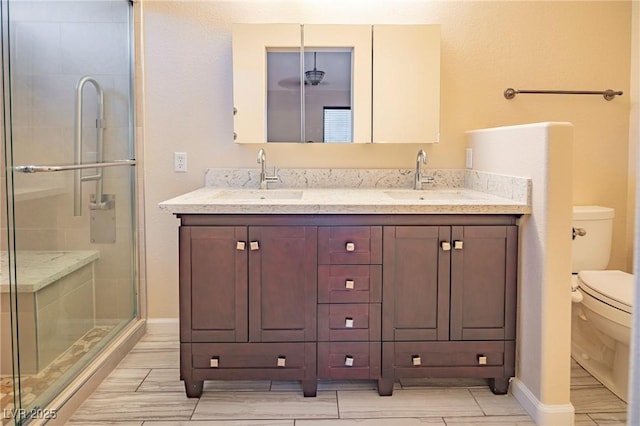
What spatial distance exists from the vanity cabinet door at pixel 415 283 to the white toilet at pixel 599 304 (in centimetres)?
60

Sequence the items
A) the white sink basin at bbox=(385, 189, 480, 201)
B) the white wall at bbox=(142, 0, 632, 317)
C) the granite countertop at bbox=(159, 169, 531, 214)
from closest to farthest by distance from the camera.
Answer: the granite countertop at bbox=(159, 169, 531, 214)
the white sink basin at bbox=(385, 189, 480, 201)
the white wall at bbox=(142, 0, 632, 317)

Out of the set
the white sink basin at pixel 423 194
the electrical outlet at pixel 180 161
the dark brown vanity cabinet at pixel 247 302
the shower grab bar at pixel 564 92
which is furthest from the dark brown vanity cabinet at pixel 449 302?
the electrical outlet at pixel 180 161

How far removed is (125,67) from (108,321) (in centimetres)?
126

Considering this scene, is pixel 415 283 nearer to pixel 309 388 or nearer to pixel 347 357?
pixel 347 357

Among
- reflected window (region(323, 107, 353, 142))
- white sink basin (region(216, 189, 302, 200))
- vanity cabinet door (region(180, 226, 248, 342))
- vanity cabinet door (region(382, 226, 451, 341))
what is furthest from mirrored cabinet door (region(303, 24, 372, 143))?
vanity cabinet door (region(180, 226, 248, 342))

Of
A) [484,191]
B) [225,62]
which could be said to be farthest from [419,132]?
[225,62]

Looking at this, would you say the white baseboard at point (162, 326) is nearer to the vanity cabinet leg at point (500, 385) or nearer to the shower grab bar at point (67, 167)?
the shower grab bar at point (67, 167)

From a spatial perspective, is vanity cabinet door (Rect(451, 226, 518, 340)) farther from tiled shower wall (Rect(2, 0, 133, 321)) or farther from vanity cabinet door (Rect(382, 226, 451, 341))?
tiled shower wall (Rect(2, 0, 133, 321))

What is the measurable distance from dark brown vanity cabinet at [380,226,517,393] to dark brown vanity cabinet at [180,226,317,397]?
0.33 meters

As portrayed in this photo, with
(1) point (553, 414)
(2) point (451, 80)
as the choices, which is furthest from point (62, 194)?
(1) point (553, 414)

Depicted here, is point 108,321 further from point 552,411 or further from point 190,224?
point 552,411

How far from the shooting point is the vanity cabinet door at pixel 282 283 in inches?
86.6

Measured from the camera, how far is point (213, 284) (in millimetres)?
2205

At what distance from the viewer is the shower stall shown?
6.27 ft
